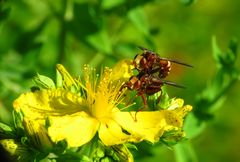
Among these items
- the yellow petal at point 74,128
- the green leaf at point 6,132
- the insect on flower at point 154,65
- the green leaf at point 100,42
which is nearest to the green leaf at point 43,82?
the yellow petal at point 74,128

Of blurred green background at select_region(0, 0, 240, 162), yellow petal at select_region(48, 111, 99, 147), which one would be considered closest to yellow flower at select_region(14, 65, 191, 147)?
yellow petal at select_region(48, 111, 99, 147)

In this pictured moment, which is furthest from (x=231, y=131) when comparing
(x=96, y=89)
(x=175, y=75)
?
(x=96, y=89)

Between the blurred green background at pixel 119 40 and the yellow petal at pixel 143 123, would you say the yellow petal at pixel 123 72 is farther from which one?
the blurred green background at pixel 119 40

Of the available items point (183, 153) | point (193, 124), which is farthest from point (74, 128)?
point (193, 124)

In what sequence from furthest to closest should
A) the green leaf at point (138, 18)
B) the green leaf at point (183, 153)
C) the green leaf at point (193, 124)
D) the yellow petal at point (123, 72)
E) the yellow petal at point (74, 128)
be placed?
the green leaf at point (138, 18) → the green leaf at point (193, 124) → the green leaf at point (183, 153) → the yellow petal at point (123, 72) → the yellow petal at point (74, 128)

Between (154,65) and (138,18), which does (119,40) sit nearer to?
(138,18)

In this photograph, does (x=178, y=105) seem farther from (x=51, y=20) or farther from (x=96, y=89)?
(x=51, y=20)
